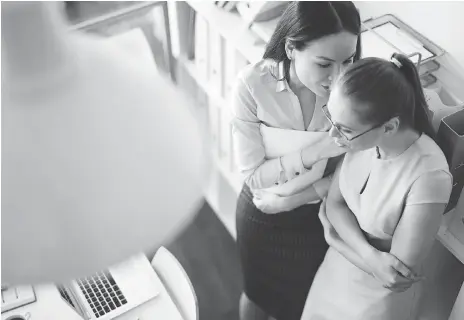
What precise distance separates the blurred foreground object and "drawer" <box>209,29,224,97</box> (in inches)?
58.1

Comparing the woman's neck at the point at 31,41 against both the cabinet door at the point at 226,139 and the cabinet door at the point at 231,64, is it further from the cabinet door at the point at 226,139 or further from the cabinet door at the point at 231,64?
the cabinet door at the point at 226,139

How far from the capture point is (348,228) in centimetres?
122

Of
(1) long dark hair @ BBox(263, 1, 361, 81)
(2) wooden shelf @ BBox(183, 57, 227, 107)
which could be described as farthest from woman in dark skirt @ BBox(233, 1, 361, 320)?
(2) wooden shelf @ BBox(183, 57, 227, 107)

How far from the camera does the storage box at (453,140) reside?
3.53 ft

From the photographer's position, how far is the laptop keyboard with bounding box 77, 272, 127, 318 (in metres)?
1.57

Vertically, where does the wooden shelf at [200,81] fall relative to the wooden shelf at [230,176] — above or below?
above

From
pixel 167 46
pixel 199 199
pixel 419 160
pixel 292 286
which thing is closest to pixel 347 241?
pixel 419 160

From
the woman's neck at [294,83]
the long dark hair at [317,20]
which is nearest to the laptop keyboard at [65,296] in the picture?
the woman's neck at [294,83]

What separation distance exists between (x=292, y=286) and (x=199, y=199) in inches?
52.8

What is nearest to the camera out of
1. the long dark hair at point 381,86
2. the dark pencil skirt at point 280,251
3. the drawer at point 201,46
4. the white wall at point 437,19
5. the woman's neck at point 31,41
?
the woman's neck at point 31,41

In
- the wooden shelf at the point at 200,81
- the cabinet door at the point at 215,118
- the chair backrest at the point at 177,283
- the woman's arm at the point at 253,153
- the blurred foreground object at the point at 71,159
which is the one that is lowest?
the chair backrest at the point at 177,283

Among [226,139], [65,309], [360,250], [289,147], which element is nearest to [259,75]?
[289,147]

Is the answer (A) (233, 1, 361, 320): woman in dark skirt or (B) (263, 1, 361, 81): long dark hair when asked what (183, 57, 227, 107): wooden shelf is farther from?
(B) (263, 1, 361, 81): long dark hair

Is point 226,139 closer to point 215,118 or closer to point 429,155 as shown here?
point 215,118
